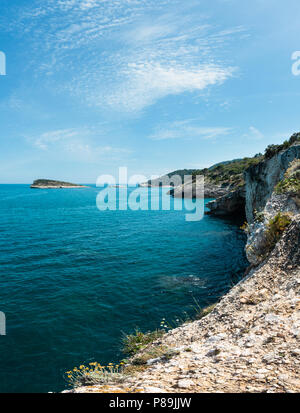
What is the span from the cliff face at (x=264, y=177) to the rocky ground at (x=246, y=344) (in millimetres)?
14261

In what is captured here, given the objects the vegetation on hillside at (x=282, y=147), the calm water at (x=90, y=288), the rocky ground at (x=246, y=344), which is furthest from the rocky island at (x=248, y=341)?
the vegetation on hillside at (x=282, y=147)

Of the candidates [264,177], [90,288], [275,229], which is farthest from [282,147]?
[90,288]

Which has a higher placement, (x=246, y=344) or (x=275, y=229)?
(x=275, y=229)

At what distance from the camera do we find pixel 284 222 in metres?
10.7

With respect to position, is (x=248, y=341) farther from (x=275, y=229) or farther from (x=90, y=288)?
(x=90, y=288)

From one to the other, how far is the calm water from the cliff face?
5579mm

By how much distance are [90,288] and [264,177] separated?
77.1ft

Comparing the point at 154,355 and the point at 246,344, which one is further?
the point at 154,355

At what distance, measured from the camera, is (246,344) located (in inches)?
231

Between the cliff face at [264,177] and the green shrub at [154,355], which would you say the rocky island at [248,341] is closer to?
the green shrub at [154,355]

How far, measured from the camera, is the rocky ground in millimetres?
4344
